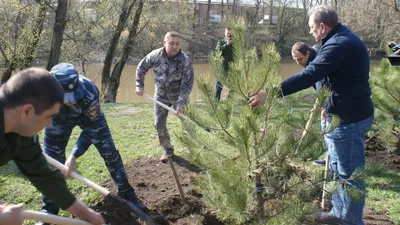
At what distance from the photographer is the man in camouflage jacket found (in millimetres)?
4585

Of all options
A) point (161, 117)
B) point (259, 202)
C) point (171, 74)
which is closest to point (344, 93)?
point (259, 202)

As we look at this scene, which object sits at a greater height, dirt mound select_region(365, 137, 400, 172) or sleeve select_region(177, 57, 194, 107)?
sleeve select_region(177, 57, 194, 107)

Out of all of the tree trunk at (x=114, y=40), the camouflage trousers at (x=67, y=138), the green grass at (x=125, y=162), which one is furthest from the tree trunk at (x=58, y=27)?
the camouflage trousers at (x=67, y=138)

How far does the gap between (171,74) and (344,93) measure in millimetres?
2462

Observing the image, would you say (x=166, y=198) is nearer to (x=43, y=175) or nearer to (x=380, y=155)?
(x=43, y=175)

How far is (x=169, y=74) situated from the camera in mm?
4723

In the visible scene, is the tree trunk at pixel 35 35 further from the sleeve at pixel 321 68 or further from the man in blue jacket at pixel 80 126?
the sleeve at pixel 321 68

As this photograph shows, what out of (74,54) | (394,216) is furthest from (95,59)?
(394,216)

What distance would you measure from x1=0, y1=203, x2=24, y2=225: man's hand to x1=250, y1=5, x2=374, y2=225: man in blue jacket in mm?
1784

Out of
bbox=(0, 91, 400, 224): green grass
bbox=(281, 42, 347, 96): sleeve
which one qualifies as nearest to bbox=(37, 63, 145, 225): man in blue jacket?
bbox=(0, 91, 400, 224): green grass

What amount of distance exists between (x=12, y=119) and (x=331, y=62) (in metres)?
1.97

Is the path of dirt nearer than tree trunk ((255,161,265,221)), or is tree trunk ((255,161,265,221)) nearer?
tree trunk ((255,161,265,221))

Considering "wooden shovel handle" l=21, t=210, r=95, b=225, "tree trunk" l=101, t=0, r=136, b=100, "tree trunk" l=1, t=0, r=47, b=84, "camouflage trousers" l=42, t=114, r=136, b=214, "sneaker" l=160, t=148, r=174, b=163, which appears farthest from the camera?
"tree trunk" l=1, t=0, r=47, b=84

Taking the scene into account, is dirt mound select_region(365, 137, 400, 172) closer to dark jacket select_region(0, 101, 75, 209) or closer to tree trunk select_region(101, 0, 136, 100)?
dark jacket select_region(0, 101, 75, 209)
